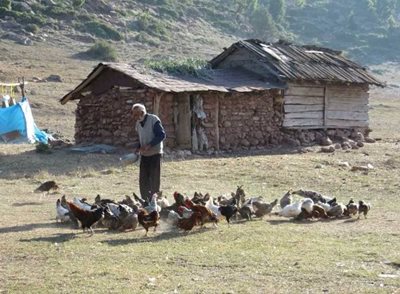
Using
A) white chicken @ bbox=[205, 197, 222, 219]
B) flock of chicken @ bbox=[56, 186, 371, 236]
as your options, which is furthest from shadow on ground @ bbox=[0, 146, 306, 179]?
white chicken @ bbox=[205, 197, 222, 219]

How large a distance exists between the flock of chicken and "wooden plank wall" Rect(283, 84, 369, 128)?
44.7ft

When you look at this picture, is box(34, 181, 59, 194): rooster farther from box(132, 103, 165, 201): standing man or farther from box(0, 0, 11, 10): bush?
box(0, 0, 11, 10): bush

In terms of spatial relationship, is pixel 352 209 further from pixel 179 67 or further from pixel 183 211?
pixel 179 67

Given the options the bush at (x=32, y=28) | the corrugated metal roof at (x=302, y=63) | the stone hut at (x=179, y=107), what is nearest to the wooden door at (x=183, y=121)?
the stone hut at (x=179, y=107)

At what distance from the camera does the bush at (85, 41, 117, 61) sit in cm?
5036

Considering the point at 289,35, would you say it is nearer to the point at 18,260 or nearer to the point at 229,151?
the point at 229,151

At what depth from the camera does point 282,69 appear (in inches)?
990

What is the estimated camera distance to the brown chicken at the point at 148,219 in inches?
396

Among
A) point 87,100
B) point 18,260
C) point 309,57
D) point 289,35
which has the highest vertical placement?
point 289,35

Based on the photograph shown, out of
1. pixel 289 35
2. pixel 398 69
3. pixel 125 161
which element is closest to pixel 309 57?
pixel 125 161

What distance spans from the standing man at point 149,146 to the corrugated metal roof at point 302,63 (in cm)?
1341

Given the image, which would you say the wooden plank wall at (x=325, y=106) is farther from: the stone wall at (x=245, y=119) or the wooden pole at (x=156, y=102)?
the wooden pole at (x=156, y=102)

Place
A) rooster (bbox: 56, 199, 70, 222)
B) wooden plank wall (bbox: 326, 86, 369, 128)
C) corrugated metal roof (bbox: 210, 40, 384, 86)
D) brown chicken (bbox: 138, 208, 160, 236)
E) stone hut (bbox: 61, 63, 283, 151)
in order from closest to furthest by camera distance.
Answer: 1. brown chicken (bbox: 138, 208, 160, 236)
2. rooster (bbox: 56, 199, 70, 222)
3. stone hut (bbox: 61, 63, 283, 151)
4. corrugated metal roof (bbox: 210, 40, 384, 86)
5. wooden plank wall (bbox: 326, 86, 369, 128)

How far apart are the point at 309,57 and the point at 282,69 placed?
8.31 ft
